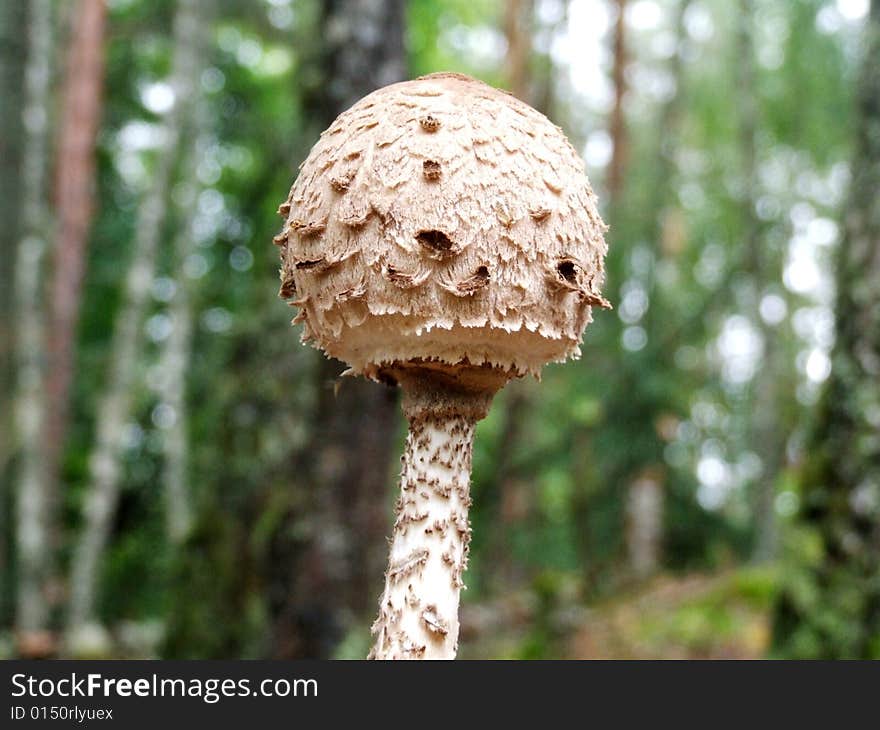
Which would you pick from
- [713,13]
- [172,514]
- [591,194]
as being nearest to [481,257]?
[591,194]

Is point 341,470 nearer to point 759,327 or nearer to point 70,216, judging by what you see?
point 70,216

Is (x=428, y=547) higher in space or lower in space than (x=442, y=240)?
lower

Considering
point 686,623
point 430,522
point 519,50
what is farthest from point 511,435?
point 430,522

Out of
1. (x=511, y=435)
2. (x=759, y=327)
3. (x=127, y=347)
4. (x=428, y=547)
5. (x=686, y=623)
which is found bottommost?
(x=428, y=547)

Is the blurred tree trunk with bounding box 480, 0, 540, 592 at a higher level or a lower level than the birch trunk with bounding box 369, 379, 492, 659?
higher

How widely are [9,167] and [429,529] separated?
7.86 m

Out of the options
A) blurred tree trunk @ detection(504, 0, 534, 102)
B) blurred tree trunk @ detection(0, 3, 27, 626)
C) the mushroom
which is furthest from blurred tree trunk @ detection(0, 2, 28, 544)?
the mushroom

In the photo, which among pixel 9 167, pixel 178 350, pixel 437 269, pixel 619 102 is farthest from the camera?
pixel 619 102

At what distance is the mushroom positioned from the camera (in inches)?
56.3

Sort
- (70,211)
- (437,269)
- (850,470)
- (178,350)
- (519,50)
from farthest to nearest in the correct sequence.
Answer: (519,50)
(70,211)
(178,350)
(850,470)
(437,269)

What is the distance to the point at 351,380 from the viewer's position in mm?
5012

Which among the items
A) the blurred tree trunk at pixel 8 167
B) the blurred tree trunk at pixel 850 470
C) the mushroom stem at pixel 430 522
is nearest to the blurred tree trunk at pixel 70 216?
the blurred tree trunk at pixel 8 167

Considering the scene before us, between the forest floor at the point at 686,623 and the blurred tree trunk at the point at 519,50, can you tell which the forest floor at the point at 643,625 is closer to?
the forest floor at the point at 686,623

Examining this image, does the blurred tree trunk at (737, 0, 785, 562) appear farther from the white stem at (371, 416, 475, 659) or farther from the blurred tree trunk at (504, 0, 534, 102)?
the white stem at (371, 416, 475, 659)
